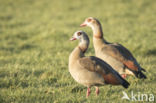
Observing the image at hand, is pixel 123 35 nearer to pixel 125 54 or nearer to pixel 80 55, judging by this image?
pixel 125 54

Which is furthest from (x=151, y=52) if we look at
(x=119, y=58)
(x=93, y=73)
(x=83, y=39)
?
(x=93, y=73)

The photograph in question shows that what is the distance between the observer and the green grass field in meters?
5.82

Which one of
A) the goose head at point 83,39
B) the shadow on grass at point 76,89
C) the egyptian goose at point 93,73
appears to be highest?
the goose head at point 83,39

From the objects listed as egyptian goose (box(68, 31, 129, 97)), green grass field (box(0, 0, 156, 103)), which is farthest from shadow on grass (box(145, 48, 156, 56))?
egyptian goose (box(68, 31, 129, 97))

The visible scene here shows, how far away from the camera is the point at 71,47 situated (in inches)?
414

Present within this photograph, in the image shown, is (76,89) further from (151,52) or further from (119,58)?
(151,52)

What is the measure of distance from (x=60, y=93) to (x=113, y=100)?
1.02 metres

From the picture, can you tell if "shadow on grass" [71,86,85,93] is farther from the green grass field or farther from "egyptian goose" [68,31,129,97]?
"egyptian goose" [68,31,129,97]

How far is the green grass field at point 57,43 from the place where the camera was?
19.1ft

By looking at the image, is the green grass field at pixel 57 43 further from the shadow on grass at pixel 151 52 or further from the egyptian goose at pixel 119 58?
the egyptian goose at pixel 119 58

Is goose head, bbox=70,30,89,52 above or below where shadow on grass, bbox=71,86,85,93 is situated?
above

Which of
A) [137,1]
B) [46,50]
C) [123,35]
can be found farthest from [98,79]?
[137,1]

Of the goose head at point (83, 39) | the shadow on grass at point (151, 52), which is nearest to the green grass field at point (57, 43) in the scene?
the shadow on grass at point (151, 52)

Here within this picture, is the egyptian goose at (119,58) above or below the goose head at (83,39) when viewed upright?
below
